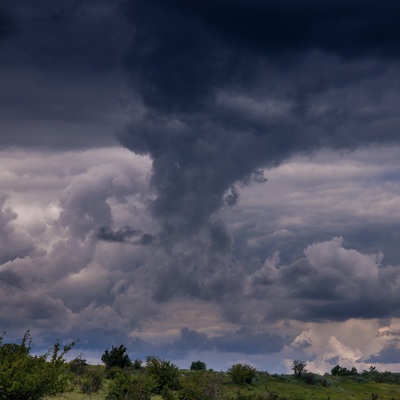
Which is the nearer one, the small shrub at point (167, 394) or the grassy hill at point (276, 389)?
the small shrub at point (167, 394)

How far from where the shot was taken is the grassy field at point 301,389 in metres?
96.1

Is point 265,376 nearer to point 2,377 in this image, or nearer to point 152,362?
point 152,362

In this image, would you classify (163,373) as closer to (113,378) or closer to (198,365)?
(113,378)

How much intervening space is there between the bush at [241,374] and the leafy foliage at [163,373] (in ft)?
46.4

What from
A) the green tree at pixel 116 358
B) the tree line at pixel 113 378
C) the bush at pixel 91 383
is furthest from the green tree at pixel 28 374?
the green tree at pixel 116 358

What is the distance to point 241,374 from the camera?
105 m

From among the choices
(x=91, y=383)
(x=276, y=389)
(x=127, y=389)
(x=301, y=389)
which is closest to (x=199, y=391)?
(x=127, y=389)

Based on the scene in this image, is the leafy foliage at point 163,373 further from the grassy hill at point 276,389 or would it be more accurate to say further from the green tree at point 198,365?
the green tree at point 198,365

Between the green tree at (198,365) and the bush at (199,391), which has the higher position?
the green tree at (198,365)

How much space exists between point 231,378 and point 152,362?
53.4 feet

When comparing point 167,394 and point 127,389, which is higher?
point 167,394

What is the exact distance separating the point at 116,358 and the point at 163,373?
1479cm

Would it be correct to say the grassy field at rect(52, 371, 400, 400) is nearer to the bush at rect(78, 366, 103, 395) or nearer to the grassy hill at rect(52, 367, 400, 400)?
the grassy hill at rect(52, 367, 400, 400)

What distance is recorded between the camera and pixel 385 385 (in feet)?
422
